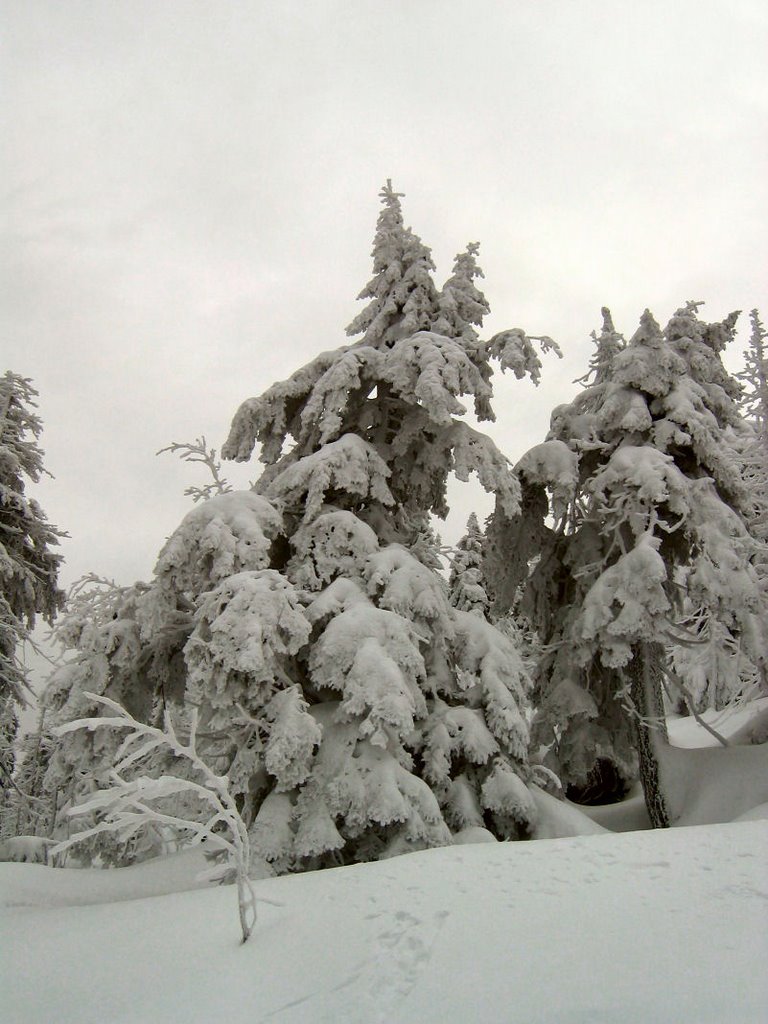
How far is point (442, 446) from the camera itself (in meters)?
11.0

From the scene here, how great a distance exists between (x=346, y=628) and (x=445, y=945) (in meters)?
4.58

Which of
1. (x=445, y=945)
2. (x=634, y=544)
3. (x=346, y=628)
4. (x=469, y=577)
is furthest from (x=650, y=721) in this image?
(x=469, y=577)

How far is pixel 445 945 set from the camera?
4.05m

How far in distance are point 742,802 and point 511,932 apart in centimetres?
892

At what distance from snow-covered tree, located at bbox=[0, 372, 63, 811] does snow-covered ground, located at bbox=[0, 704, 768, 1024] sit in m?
9.32

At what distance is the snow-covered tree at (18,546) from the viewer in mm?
14164

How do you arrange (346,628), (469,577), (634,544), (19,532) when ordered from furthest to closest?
(469,577), (19,532), (634,544), (346,628)

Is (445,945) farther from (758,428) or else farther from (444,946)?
(758,428)

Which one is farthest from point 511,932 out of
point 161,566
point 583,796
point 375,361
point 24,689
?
point 583,796

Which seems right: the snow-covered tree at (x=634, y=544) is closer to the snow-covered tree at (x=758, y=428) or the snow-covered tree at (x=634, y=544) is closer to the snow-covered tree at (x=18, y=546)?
the snow-covered tree at (x=758, y=428)

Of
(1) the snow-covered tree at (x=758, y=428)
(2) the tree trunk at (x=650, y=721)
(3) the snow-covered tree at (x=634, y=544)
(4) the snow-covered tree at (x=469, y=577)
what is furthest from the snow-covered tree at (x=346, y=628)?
(4) the snow-covered tree at (x=469, y=577)

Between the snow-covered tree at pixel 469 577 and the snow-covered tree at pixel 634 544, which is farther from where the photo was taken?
the snow-covered tree at pixel 469 577

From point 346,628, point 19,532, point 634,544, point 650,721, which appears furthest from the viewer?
point 19,532

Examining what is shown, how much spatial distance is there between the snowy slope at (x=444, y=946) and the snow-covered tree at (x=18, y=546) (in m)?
9.31
